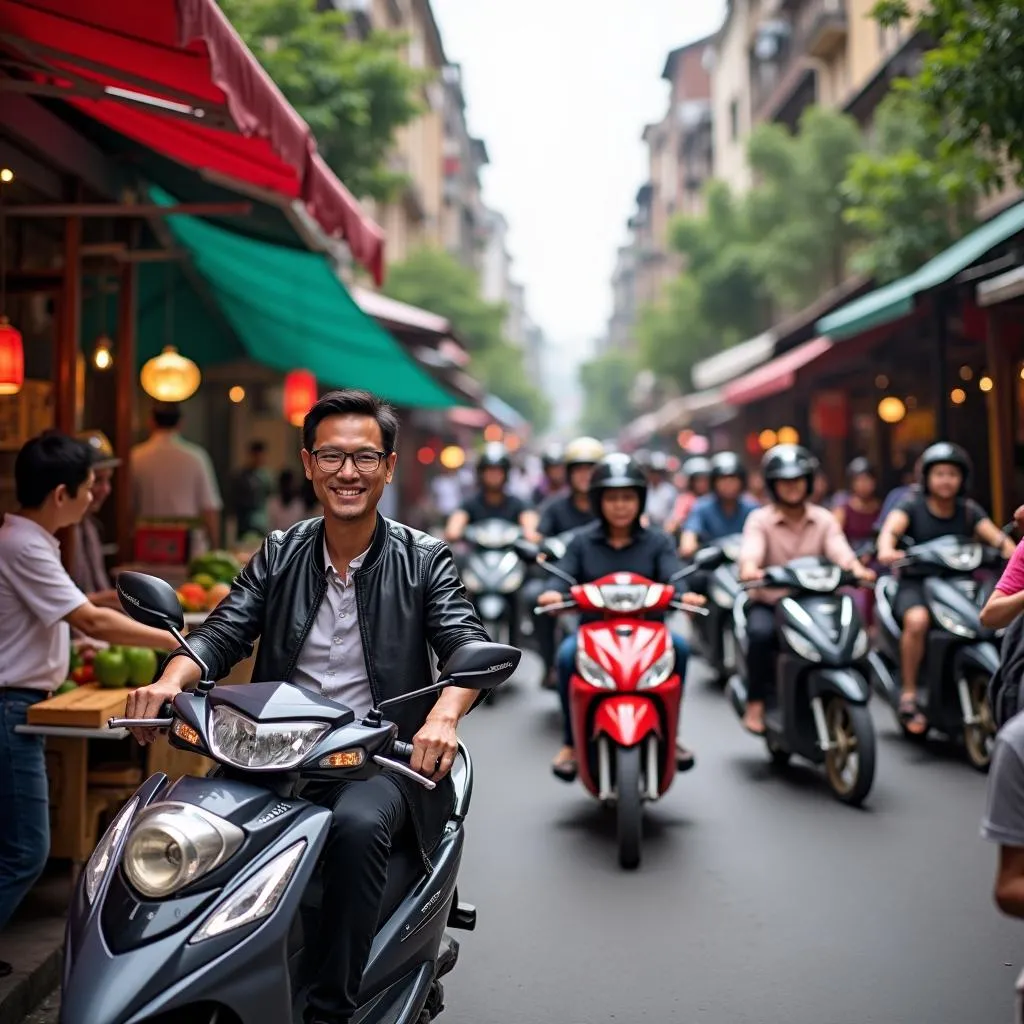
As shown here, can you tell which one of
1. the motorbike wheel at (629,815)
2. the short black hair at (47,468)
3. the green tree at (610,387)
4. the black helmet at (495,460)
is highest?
the green tree at (610,387)

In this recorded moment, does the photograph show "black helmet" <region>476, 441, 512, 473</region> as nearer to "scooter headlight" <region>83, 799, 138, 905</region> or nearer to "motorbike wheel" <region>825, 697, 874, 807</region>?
"motorbike wheel" <region>825, 697, 874, 807</region>

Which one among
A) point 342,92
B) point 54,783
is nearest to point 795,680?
point 54,783

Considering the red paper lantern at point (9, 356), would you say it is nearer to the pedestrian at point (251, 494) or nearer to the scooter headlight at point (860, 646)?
the scooter headlight at point (860, 646)

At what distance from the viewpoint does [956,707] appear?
8.00 m

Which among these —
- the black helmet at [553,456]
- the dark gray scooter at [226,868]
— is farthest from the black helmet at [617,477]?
the black helmet at [553,456]

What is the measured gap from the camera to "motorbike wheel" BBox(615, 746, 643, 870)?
5875 millimetres

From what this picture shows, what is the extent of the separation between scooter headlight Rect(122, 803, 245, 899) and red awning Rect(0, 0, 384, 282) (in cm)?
313

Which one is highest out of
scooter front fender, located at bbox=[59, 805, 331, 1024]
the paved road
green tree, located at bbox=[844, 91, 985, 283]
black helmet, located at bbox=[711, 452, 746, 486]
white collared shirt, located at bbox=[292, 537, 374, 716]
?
green tree, located at bbox=[844, 91, 985, 283]

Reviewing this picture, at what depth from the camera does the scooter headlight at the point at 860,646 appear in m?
7.14

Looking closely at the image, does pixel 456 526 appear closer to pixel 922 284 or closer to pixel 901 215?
pixel 922 284

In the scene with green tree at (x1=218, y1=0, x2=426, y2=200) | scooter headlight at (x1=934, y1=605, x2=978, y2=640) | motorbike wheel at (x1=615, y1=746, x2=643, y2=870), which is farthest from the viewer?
green tree at (x1=218, y1=0, x2=426, y2=200)

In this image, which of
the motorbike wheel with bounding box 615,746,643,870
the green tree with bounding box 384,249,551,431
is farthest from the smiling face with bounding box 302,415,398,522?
the green tree with bounding box 384,249,551,431

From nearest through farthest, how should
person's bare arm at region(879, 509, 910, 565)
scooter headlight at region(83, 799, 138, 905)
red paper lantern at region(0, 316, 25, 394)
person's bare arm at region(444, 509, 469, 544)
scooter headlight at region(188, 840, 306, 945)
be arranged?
scooter headlight at region(188, 840, 306, 945) < scooter headlight at region(83, 799, 138, 905) < red paper lantern at region(0, 316, 25, 394) < person's bare arm at region(879, 509, 910, 565) < person's bare arm at region(444, 509, 469, 544)

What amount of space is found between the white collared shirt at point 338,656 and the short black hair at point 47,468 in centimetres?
153
